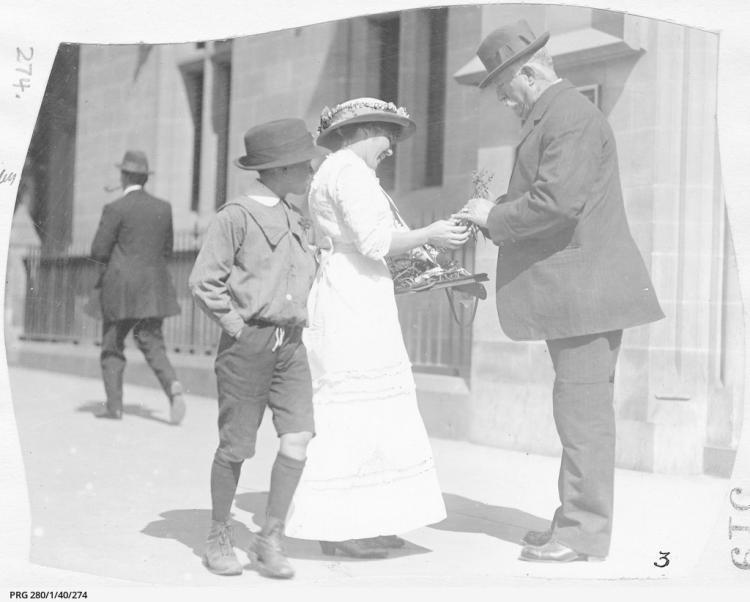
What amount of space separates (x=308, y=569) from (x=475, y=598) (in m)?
0.70

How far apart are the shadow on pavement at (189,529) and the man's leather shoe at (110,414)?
0.69 metres

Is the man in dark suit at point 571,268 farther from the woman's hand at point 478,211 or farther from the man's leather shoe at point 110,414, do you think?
the man's leather shoe at point 110,414

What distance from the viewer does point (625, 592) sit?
3783 millimetres

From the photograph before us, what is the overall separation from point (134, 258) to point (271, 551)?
1.59 meters

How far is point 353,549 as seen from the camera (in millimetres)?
3721

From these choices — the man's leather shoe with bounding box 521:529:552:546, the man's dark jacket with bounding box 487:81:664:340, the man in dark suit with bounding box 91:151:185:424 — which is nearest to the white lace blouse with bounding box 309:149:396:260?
the man's dark jacket with bounding box 487:81:664:340

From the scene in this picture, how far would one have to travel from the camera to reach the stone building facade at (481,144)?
4055mm

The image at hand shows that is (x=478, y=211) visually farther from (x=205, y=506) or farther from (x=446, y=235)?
(x=205, y=506)

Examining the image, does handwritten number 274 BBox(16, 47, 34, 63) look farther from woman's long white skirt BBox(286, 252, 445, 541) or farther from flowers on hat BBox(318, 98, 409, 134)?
woman's long white skirt BBox(286, 252, 445, 541)

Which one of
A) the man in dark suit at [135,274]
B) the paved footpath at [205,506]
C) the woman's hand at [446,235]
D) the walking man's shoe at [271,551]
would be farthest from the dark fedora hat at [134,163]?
the walking man's shoe at [271,551]

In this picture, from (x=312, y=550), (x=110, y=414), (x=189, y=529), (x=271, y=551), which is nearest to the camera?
(x=271, y=551)

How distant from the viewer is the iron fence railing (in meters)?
4.14

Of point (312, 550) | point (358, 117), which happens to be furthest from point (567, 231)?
point (312, 550)

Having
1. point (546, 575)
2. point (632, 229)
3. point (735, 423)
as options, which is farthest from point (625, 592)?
point (632, 229)
